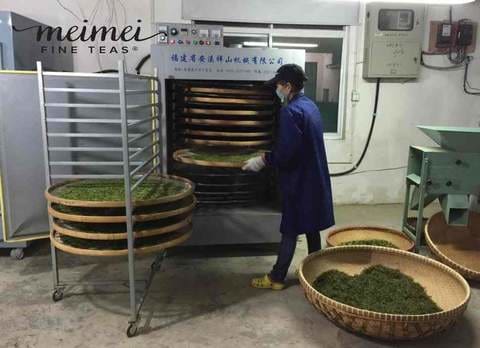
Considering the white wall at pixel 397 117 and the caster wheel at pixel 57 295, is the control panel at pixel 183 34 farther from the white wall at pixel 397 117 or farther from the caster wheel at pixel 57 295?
the white wall at pixel 397 117

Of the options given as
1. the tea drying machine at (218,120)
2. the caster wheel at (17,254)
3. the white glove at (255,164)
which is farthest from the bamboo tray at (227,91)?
the caster wheel at (17,254)

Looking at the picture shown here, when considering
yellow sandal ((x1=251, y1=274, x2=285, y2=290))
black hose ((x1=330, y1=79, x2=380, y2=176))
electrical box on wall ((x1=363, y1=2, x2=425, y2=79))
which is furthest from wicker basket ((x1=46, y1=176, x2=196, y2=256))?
electrical box on wall ((x1=363, y1=2, x2=425, y2=79))

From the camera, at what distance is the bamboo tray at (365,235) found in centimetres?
326

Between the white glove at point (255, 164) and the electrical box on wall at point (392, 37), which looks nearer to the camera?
the white glove at point (255, 164)

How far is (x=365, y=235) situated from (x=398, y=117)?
168cm

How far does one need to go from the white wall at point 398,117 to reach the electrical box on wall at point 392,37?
15 cm

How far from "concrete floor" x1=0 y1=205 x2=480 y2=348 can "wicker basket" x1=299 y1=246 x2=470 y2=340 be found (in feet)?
0.52

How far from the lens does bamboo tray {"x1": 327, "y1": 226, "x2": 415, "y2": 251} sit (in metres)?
3.26

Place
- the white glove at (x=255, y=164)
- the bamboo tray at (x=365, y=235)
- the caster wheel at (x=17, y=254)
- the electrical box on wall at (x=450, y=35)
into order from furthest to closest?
1. the electrical box on wall at (x=450, y=35)
2. the bamboo tray at (x=365, y=235)
3. the caster wheel at (x=17, y=254)
4. the white glove at (x=255, y=164)

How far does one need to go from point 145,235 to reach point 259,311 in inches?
33.3

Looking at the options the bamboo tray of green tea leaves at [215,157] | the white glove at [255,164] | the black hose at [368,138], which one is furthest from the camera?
the black hose at [368,138]

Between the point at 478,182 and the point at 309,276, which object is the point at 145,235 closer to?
the point at 309,276

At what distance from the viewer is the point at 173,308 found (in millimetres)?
2398

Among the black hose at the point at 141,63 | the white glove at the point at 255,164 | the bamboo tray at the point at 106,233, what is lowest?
the bamboo tray at the point at 106,233
